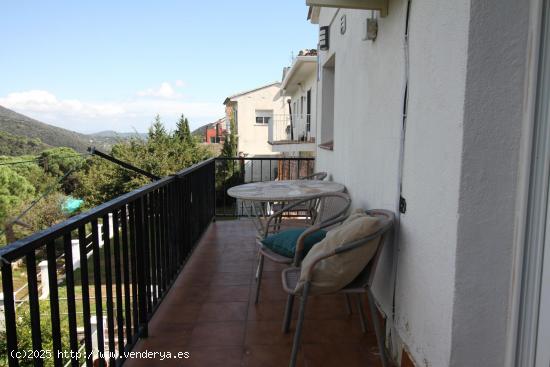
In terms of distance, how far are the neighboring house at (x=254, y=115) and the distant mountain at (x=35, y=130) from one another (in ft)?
25.0

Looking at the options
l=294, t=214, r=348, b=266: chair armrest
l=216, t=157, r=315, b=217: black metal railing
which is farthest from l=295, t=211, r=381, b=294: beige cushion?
l=216, t=157, r=315, b=217: black metal railing

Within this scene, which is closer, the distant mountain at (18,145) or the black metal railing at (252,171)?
the black metal railing at (252,171)

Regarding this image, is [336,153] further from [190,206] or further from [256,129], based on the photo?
[256,129]

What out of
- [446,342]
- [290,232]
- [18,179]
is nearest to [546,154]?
[446,342]

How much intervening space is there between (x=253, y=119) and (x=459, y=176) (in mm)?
20427

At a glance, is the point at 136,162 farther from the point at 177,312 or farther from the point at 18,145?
the point at 177,312

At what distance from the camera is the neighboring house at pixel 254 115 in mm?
21125

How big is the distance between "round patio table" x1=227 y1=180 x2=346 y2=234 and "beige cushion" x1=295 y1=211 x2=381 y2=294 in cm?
109

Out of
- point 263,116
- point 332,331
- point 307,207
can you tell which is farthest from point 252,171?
point 263,116

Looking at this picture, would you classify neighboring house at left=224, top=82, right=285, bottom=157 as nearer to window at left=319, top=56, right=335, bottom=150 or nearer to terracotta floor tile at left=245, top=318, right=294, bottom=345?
window at left=319, top=56, right=335, bottom=150

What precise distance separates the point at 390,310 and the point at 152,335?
1341 millimetres

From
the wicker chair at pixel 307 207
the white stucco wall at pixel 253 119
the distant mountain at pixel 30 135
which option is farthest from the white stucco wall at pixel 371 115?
the white stucco wall at pixel 253 119

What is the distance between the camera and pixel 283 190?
3361 mm

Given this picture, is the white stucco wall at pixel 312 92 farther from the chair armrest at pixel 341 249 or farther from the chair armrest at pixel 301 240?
the chair armrest at pixel 341 249
